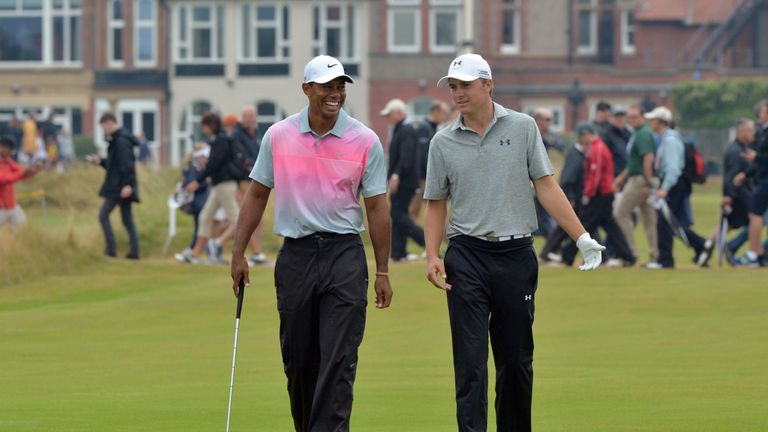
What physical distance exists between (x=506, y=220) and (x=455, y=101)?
26.4 inches

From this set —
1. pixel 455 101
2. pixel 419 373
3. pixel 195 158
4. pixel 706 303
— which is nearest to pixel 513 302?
pixel 455 101

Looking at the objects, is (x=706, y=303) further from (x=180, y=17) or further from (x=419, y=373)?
(x=180, y=17)

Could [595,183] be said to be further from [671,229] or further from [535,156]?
[535,156]

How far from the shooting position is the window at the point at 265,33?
77750 mm

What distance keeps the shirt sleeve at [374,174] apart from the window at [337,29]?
68.7m

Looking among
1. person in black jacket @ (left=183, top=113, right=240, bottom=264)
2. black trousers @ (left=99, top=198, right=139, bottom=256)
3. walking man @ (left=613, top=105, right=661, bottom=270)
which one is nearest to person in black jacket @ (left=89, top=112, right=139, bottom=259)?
black trousers @ (left=99, top=198, right=139, bottom=256)

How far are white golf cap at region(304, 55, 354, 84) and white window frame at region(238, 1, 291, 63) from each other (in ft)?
225

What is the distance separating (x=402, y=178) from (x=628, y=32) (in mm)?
60219

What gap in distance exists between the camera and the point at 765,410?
1062 cm

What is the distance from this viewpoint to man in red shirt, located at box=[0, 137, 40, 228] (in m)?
22.0

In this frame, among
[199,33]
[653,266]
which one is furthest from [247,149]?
[199,33]

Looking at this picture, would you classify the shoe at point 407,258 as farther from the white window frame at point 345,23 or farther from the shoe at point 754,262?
the white window frame at point 345,23

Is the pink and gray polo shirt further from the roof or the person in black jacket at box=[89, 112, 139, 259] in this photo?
the roof

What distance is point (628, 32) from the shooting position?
81438 mm
